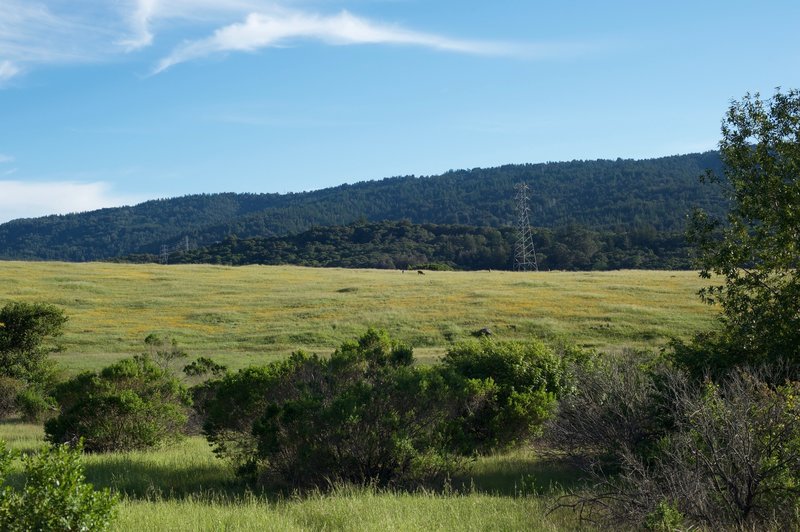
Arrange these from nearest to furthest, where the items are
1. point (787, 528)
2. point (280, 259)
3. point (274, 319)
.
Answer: point (787, 528), point (274, 319), point (280, 259)

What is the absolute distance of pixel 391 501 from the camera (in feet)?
25.4

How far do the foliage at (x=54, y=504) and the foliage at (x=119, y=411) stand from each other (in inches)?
332

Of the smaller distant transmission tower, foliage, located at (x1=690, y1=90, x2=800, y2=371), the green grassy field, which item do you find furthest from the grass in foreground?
the smaller distant transmission tower

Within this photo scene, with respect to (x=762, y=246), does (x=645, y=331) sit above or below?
below

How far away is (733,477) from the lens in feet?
22.1

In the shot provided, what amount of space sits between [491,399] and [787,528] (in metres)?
6.07

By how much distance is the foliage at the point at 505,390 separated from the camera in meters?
11.5

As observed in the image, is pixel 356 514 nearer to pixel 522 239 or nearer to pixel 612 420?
pixel 612 420

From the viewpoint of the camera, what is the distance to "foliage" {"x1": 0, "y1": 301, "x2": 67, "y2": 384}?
24.3 m

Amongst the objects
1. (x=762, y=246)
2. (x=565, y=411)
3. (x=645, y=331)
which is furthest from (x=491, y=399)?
(x=645, y=331)

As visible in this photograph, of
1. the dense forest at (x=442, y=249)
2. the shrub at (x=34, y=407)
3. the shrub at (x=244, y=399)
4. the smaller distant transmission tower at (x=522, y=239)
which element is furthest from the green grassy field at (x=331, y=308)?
the dense forest at (x=442, y=249)

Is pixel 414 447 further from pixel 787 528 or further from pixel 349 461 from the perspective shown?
pixel 787 528

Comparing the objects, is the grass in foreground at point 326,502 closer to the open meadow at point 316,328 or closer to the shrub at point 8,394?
the open meadow at point 316,328

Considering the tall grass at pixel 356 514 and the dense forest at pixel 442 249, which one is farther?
the dense forest at pixel 442 249
